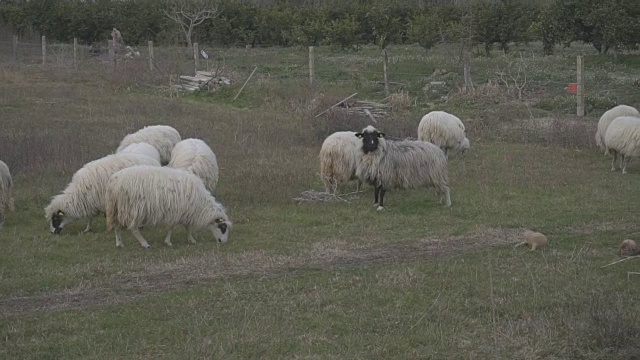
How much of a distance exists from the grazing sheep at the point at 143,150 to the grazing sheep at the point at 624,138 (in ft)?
28.5

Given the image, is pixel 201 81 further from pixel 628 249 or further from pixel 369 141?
pixel 628 249

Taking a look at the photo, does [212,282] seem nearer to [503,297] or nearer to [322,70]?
[503,297]

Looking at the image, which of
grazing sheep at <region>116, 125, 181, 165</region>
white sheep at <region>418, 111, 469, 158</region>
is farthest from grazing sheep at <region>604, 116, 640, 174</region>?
grazing sheep at <region>116, 125, 181, 165</region>

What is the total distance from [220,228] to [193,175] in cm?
88

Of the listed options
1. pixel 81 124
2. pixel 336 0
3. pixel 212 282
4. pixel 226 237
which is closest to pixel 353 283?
pixel 212 282

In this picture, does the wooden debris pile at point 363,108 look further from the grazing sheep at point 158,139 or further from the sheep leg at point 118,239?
the sheep leg at point 118,239

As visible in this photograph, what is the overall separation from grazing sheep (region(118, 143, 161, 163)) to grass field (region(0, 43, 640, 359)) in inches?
50.7

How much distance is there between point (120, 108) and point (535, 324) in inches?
718

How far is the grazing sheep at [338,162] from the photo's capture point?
13.5 metres

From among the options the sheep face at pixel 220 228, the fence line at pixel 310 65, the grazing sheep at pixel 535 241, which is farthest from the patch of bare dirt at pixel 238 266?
the fence line at pixel 310 65

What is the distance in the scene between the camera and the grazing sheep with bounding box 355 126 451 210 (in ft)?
41.5

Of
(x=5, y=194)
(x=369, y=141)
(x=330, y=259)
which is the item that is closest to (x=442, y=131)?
(x=369, y=141)

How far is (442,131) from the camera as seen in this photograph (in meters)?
16.3

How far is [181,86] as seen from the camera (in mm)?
29234
